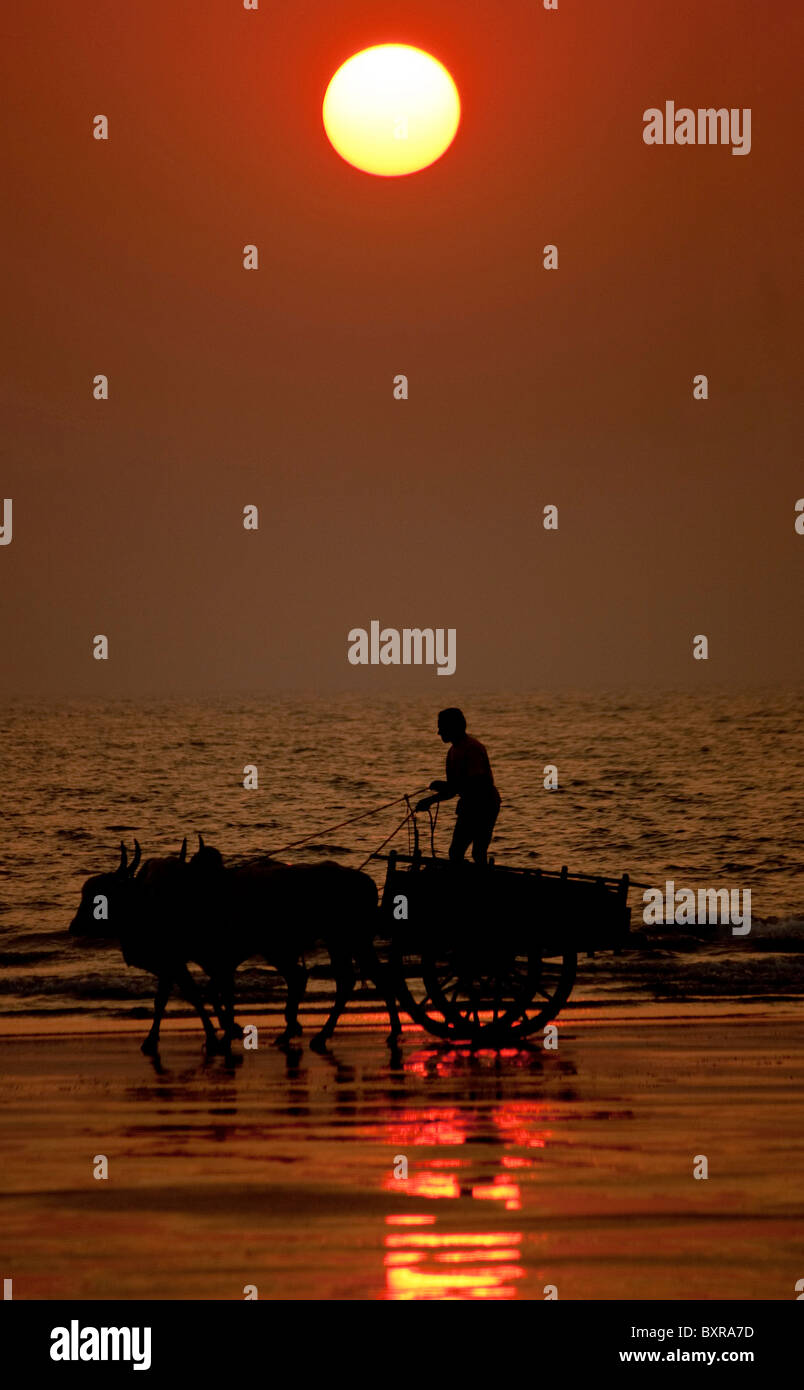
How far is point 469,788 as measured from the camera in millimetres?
12414

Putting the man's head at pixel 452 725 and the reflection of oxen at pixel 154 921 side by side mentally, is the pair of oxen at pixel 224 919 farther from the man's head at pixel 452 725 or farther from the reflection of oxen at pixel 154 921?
the man's head at pixel 452 725

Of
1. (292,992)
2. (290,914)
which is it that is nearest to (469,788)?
(290,914)

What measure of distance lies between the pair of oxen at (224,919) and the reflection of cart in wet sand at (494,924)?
0.42m

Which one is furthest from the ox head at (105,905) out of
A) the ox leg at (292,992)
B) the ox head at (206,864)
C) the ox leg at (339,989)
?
the ox leg at (339,989)

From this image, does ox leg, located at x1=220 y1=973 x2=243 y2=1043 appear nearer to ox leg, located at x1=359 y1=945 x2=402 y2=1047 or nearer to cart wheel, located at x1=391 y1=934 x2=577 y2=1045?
ox leg, located at x1=359 y1=945 x2=402 y2=1047

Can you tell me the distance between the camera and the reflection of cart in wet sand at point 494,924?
40.2ft

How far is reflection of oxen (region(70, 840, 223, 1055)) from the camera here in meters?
12.5

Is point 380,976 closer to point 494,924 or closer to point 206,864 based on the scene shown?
point 494,924

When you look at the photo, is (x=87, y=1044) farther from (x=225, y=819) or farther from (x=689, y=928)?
(x=225, y=819)

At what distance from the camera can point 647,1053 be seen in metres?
12.6

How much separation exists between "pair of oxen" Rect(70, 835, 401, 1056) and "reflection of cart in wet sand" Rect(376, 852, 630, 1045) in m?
0.42

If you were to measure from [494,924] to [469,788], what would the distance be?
1.08 meters

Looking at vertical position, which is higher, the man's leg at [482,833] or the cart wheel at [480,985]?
the man's leg at [482,833]

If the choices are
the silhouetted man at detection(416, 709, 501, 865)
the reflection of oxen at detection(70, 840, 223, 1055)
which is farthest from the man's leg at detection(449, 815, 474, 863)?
the reflection of oxen at detection(70, 840, 223, 1055)
